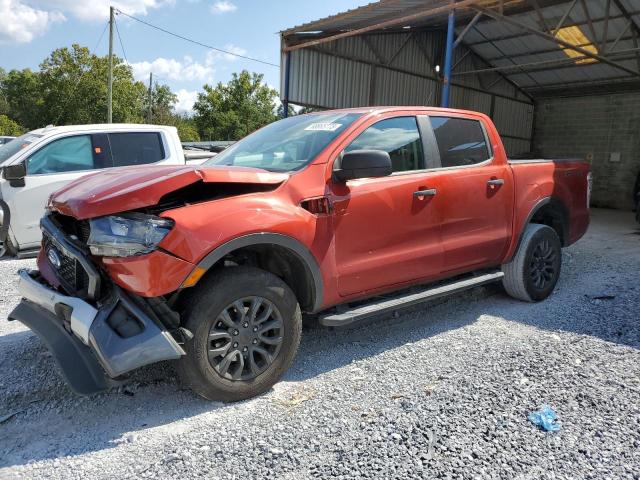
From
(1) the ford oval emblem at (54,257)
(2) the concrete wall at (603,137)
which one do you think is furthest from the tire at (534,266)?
(2) the concrete wall at (603,137)

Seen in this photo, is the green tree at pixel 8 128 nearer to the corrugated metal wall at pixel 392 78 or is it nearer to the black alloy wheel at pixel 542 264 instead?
the corrugated metal wall at pixel 392 78

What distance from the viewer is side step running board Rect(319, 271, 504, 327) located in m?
3.33

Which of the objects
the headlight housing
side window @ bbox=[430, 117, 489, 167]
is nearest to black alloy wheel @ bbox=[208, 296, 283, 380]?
the headlight housing

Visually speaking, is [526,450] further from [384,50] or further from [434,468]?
[384,50]

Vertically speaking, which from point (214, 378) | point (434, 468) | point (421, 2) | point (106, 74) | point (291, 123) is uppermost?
point (106, 74)

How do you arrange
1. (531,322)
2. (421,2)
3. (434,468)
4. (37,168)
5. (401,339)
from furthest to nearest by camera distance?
(421,2)
(37,168)
(531,322)
(401,339)
(434,468)

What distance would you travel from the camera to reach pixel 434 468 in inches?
96.5

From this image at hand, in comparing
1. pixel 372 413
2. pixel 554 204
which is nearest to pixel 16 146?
pixel 372 413

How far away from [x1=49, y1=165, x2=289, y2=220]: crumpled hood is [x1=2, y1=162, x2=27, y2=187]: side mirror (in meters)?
3.82

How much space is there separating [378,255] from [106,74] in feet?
111

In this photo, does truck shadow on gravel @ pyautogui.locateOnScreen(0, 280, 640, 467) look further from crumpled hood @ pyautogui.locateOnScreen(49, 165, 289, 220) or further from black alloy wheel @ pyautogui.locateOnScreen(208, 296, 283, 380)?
crumpled hood @ pyautogui.locateOnScreen(49, 165, 289, 220)

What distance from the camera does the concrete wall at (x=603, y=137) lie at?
664 inches

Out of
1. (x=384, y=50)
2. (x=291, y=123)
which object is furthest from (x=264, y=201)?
(x=384, y=50)

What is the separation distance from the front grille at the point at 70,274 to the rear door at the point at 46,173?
389 centimetres
